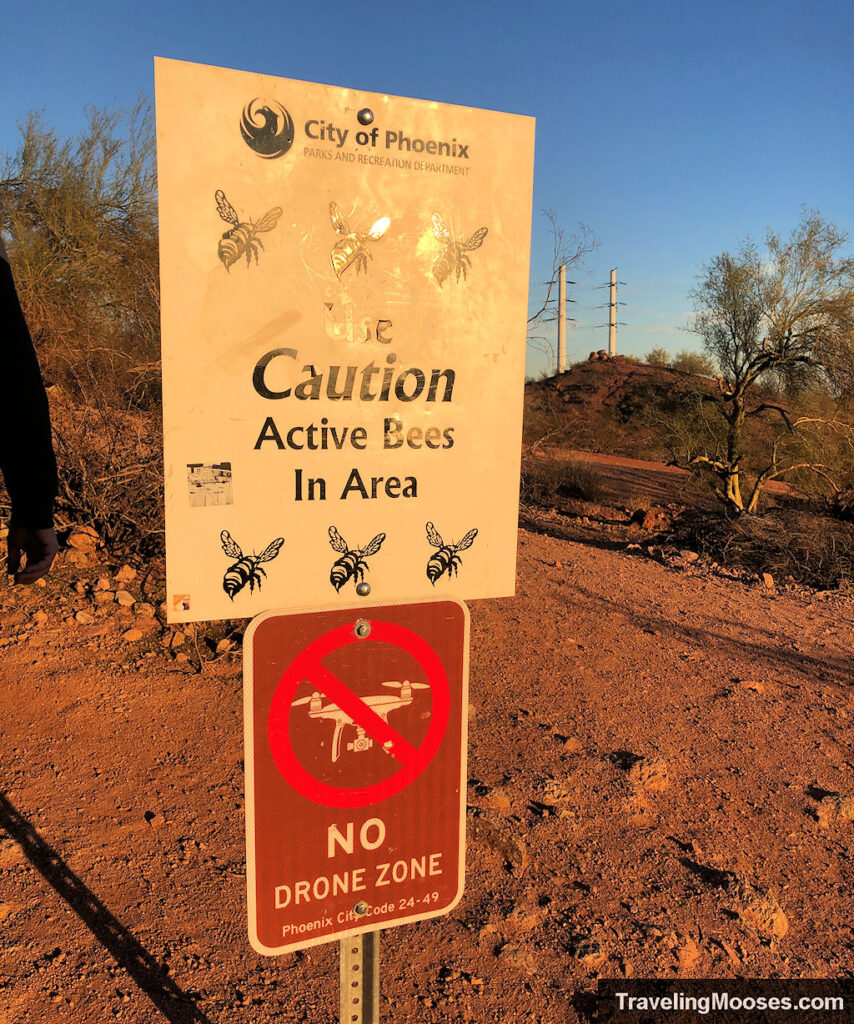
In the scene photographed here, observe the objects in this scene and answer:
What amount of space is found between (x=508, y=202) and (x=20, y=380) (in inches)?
43.4

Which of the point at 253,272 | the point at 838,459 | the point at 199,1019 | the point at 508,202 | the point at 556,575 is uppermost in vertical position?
the point at 508,202

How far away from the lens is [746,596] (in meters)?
6.93

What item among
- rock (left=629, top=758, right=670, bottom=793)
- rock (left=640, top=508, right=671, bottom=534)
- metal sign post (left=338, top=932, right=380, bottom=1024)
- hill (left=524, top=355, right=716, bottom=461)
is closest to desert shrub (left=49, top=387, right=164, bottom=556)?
rock (left=629, top=758, right=670, bottom=793)

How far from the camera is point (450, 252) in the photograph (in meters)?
1.67

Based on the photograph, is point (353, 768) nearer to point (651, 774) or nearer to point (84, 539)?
point (651, 774)

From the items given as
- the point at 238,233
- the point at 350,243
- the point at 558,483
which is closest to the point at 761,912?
the point at 350,243

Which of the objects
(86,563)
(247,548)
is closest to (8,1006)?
(247,548)

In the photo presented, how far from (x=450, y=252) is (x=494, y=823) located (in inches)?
100

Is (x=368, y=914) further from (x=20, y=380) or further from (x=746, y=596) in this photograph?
(x=746, y=596)

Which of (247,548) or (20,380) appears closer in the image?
(20,380)

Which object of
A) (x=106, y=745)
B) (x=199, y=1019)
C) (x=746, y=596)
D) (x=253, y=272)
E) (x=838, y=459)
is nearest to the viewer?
(x=253, y=272)

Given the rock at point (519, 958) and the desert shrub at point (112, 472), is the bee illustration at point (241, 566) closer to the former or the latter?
the rock at point (519, 958)

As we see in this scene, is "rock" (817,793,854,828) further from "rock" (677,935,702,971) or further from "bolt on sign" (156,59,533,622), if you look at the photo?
"bolt on sign" (156,59,533,622)

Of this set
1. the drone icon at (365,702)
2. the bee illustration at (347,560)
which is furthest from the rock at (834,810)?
the bee illustration at (347,560)
